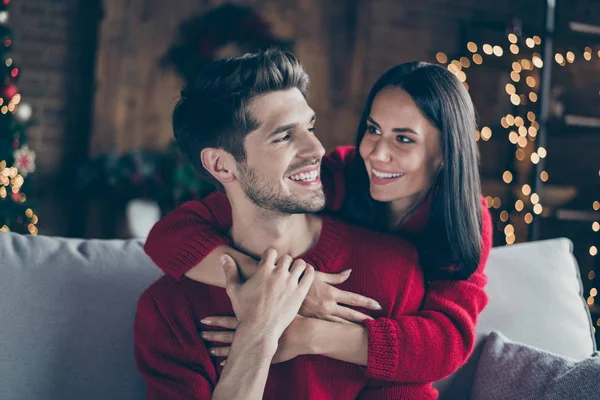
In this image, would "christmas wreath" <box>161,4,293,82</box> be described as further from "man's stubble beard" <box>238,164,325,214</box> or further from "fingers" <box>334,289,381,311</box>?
"fingers" <box>334,289,381,311</box>

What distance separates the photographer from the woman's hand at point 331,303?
4.66 feet

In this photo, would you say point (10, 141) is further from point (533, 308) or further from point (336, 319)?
point (533, 308)

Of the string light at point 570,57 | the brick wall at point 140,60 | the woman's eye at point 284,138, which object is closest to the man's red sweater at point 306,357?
the woman's eye at point 284,138

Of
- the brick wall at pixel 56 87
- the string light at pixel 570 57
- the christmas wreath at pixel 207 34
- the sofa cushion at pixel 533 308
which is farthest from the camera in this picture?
the christmas wreath at pixel 207 34

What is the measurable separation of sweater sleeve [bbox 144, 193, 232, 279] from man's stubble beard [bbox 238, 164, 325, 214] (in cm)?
14

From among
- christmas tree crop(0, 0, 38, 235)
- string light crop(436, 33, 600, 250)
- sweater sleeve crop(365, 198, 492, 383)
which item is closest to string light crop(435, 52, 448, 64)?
string light crop(436, 33, 600, 250)

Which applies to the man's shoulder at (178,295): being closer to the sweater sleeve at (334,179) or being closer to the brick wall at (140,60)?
the sweater sleeve at (334,179)

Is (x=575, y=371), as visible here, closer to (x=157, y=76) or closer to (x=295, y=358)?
(x=295, y=358)

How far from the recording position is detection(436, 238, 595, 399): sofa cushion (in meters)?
1.67

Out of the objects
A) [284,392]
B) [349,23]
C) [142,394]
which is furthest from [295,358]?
[349,23]

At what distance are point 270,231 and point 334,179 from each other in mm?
257

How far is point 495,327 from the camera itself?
1681mm

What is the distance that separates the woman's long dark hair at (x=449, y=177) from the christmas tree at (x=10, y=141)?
2133mm

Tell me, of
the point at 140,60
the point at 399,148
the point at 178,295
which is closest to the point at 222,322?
the point at 178,295
